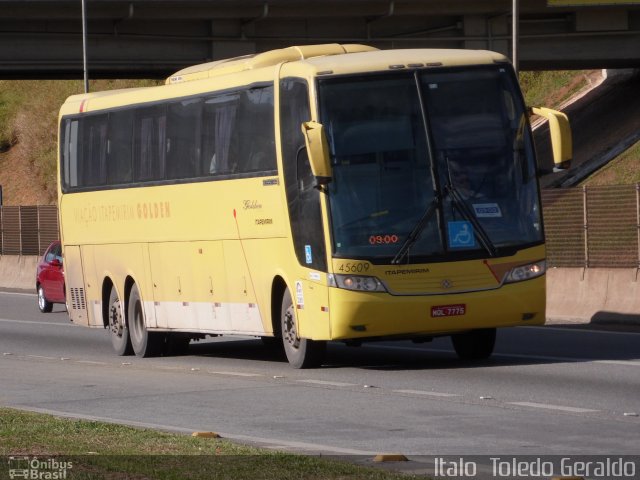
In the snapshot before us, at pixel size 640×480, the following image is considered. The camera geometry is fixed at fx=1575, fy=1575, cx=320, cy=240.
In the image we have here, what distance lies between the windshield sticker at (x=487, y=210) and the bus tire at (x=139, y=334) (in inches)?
253

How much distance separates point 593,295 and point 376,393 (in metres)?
10.7

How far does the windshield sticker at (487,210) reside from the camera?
690 inches

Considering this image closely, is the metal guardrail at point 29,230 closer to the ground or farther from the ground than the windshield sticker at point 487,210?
closer to the ground

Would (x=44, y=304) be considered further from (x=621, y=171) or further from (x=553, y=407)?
(x=553, y=407)

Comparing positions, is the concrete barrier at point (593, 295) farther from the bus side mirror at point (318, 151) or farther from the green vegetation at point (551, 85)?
the green vegetation at point (551, 85)

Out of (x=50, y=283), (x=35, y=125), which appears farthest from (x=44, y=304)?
(x=35, y=125)

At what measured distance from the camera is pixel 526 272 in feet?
57.9

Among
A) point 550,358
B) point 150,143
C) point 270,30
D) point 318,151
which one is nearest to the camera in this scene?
point 318,151

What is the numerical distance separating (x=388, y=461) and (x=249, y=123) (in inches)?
374

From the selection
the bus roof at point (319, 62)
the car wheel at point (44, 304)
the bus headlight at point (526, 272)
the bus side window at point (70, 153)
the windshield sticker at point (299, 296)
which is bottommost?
the car wheel at point (44, 304)

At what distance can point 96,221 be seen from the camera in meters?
23.6

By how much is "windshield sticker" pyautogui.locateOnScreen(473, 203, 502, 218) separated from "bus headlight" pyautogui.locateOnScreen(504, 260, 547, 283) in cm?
64

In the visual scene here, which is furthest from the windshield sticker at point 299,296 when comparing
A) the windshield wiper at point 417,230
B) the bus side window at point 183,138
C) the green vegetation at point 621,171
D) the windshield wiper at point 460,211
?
the green vegetation at point 621,171

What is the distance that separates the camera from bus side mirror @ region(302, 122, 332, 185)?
16844 millimetres
